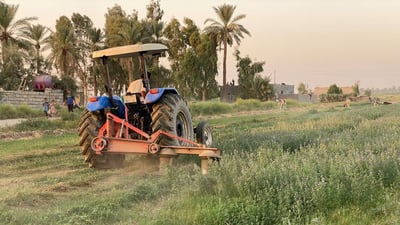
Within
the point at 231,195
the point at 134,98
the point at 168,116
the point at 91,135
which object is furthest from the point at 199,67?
the point at 231,195

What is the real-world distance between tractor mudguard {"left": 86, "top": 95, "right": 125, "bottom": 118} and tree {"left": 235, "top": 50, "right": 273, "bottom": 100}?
171 feet

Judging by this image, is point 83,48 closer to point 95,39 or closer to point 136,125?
point 95,39

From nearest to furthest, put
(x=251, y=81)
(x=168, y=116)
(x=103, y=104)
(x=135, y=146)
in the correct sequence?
1. (x=135, y=146)
2. (x=168, y=116)
3. (x=103, y=104)
4. (x=251, y=81)

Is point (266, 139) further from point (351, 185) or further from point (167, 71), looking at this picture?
point (167, 71)

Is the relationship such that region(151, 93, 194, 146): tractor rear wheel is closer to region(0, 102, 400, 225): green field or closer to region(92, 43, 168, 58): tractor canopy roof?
region(0, 102, 400, 225): green field

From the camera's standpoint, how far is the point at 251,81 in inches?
2397

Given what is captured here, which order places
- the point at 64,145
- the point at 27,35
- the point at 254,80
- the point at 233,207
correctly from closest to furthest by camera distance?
the point at 233,207
the point at 64,145
the point at 27,35
the point at 254,80

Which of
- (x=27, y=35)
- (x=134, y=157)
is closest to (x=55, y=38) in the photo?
(x=27, y=35)

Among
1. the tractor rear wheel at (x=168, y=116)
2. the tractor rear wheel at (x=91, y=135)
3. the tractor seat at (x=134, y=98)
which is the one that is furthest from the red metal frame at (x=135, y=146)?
the tractor seat at (x=134, y=98)

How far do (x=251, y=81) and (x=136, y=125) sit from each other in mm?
52842

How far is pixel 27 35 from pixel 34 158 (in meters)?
35.8

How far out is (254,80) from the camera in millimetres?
60531

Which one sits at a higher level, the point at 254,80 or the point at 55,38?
the point at 55,38

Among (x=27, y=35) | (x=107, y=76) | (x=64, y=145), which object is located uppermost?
(x=27, y=35)
